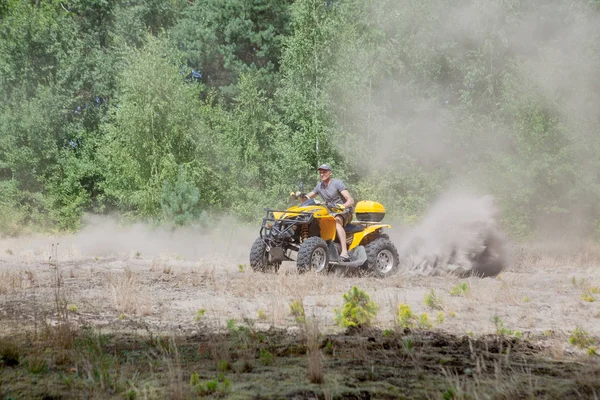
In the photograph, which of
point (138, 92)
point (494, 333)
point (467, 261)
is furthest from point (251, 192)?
point (494, 333)

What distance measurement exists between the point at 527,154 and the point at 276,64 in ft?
63.8

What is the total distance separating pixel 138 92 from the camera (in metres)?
29.8

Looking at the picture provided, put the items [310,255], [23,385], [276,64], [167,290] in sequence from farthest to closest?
[276,64], [310,255], [167,290], [23,385]

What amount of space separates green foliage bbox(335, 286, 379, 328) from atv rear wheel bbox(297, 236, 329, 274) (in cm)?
506

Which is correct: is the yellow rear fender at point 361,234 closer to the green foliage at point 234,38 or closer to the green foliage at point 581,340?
the green foliage at point 581,340

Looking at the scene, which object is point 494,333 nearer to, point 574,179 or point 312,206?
point 312,206

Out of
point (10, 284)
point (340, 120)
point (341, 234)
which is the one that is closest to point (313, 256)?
point (341, 234)

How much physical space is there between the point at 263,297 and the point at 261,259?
318 centimetres

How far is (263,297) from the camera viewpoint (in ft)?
31.6

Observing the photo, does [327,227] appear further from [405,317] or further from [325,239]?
[405,317]

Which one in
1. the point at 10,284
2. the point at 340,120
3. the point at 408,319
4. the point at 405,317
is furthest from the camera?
the point at 340,120

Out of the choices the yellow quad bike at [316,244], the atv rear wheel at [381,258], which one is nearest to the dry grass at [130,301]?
the yellow quad bike at [316,244]

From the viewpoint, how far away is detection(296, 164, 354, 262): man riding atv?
13188mm

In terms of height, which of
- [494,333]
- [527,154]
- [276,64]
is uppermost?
[276,64]
